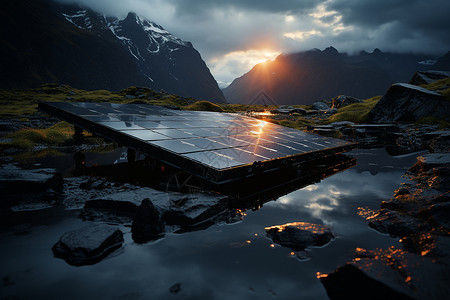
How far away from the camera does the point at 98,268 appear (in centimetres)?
486

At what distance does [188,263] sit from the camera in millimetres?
5180

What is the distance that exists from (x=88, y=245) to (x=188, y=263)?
87.9 inches

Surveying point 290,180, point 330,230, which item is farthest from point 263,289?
point 290,180

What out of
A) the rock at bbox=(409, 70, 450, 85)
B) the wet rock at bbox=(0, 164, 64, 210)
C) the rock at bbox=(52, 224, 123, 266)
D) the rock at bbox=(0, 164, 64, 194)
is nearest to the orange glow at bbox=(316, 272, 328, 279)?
the rock at bbox=(52, 224, 123, 266)

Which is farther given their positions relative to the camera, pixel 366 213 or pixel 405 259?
pixel 366 213

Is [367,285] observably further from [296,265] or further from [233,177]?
[233,177]

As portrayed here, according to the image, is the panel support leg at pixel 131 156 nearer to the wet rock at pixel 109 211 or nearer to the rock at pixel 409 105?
the wet rock at pixel 109 211

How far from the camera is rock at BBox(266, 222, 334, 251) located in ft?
19.3

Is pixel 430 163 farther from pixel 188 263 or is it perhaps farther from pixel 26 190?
pixel 26 190

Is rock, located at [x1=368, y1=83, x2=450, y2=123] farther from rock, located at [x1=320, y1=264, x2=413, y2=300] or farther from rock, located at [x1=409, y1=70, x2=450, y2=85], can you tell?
rock, located at [x1=320, y1=264, x2=413, y2=300]

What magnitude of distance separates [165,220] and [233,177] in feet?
8.50

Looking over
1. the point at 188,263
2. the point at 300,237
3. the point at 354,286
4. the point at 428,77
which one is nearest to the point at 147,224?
the point at 188,263

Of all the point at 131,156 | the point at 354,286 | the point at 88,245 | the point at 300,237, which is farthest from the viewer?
the point at 131,156

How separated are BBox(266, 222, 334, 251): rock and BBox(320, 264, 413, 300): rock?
1.23 m
